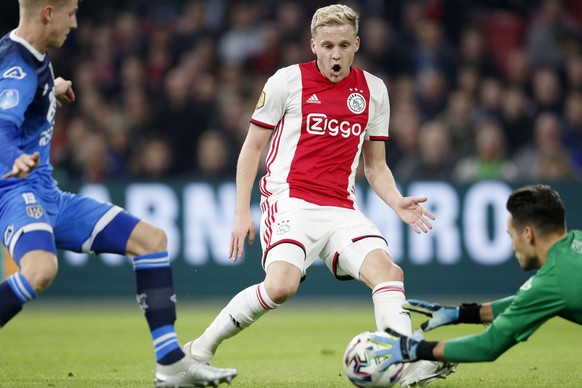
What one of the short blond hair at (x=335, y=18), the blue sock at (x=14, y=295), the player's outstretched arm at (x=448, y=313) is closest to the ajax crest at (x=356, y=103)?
the short blond hair at (x=335, y=18)

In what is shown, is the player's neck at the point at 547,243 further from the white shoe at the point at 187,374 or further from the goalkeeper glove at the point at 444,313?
the white shoe at the point at 187,374

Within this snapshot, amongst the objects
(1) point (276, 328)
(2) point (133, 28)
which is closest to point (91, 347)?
(1) point (276, 328)

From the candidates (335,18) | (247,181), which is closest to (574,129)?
(335,18)

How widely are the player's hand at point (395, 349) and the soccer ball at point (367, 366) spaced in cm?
3

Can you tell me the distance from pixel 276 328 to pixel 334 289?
8.16 feet

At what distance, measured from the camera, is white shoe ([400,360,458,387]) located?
5.94 metres

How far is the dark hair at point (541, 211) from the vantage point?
497 centimetres

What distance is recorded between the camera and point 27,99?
17.2 ft

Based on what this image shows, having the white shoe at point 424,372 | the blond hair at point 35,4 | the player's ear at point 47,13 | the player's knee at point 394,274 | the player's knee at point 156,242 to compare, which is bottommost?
the white shoe at point 424,372

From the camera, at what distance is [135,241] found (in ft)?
18.4

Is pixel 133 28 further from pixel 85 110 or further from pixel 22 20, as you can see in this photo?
pixel 22 20

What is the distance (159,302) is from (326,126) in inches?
70.0

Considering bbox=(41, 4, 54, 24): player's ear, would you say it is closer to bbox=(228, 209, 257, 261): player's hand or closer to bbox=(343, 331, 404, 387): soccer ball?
bbox=(228, 209, 257, 261): player's hand

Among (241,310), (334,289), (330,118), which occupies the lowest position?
(334,289)
